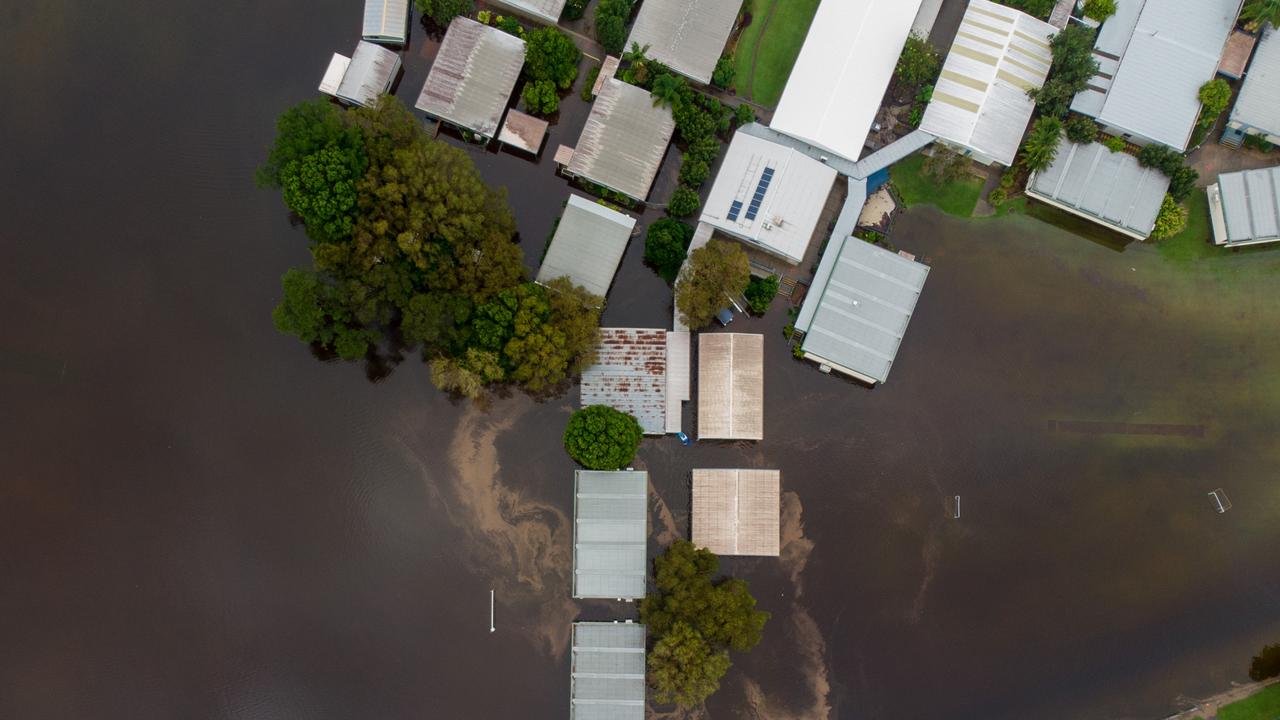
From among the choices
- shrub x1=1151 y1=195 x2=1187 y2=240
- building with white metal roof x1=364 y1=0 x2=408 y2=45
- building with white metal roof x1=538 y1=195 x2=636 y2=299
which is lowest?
building with white metal roof x1=538 y1=195 x2=636 y2=299

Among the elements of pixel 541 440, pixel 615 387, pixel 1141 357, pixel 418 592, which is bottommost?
pixel 418 592

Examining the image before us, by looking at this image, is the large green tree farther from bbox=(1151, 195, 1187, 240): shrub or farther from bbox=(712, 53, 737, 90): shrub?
bbox=(1151, 195, 1187, 240): shrub

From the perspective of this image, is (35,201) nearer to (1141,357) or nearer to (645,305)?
(645,305)

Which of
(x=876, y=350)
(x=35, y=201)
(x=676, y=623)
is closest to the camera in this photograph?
(x=676, y=623)

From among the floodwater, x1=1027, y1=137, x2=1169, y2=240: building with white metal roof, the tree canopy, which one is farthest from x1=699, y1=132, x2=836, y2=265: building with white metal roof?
the tree canopy

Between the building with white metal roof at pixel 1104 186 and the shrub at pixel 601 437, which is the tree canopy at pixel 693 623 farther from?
the building with white metal roof at pixel 1104 186

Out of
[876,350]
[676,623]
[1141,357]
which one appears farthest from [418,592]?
[1141,357]
